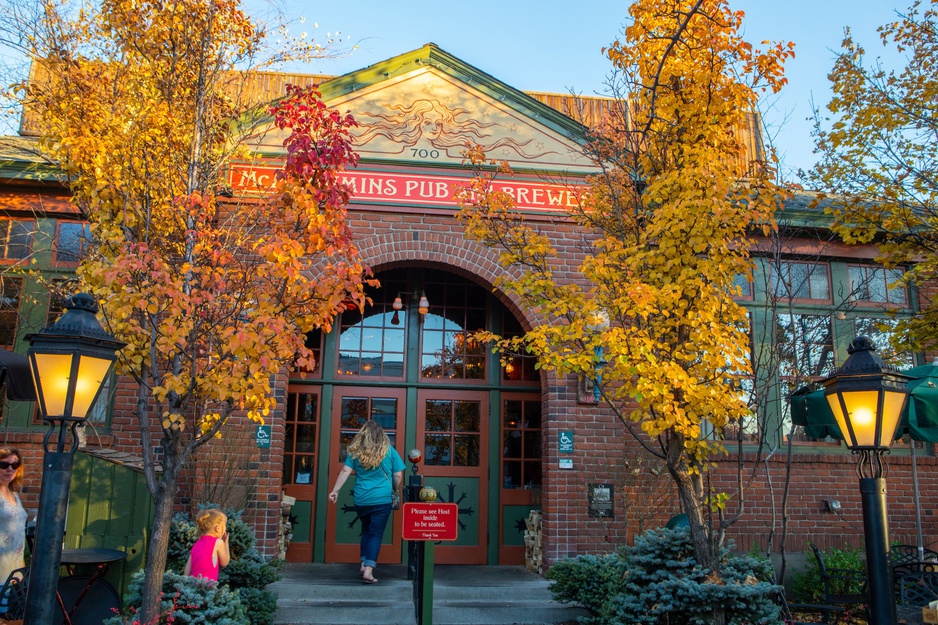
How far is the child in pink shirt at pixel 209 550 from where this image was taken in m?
5.55

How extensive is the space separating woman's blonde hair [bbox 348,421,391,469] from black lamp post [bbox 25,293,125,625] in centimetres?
346

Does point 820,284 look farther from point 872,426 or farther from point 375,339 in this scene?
point 872,426

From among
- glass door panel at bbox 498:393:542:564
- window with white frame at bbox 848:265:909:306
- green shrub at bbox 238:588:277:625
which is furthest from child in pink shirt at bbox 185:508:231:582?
window with white frame at bbox 848:265:909:306

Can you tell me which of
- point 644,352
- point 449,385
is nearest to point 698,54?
point 644,352

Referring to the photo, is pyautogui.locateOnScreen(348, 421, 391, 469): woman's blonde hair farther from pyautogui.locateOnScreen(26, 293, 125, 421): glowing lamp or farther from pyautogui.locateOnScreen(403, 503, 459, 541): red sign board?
pyautogui.locateOnScreen(26, 293, 125, 421): glowing lamp

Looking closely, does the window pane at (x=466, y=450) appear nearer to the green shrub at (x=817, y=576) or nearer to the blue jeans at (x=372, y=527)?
the blue jeans at (x=372, y=527)

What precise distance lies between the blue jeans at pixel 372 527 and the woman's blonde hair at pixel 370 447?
434 mm

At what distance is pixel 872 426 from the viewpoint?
4.38 m

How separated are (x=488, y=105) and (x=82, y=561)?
6.67 metres

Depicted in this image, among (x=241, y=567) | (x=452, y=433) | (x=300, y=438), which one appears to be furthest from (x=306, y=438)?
(x=241, y=567)

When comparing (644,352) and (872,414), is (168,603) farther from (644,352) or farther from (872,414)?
(872,414)

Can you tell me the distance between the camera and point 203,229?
559 cm

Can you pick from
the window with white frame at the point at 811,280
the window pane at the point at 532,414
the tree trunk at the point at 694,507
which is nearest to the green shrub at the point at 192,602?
the tree trunk at the point at 694,507

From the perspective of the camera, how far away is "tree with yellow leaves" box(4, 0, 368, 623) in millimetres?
5070
